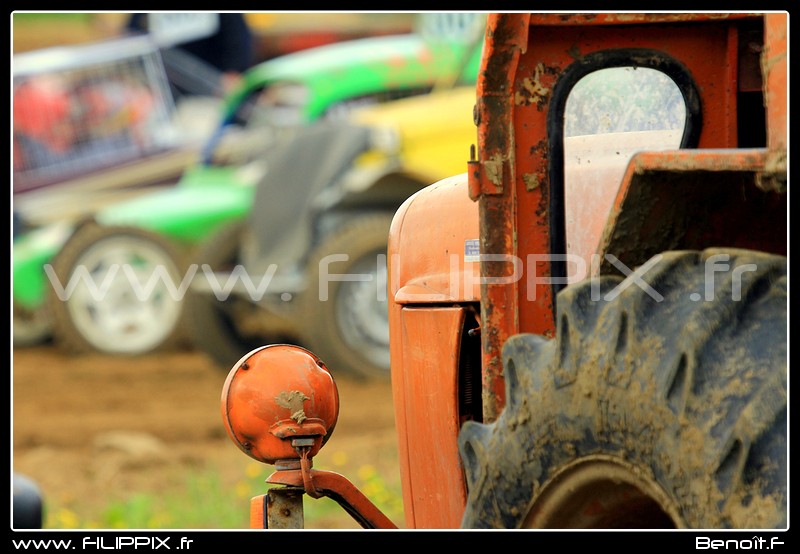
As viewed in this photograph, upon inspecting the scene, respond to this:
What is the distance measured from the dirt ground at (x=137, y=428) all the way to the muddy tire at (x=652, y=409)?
3583 mm

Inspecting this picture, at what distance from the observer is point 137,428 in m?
8.83

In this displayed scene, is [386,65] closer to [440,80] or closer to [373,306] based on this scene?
[440,80]

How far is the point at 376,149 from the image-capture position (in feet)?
32.3

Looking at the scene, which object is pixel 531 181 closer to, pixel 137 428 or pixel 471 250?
pixel 471 250

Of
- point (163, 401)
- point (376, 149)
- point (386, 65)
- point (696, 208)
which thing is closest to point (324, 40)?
point (386, 65)

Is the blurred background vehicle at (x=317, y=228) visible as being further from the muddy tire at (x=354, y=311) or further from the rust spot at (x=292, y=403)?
the rust spot at (x=292, y=403)

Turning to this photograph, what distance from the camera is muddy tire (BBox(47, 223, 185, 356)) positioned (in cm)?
1020

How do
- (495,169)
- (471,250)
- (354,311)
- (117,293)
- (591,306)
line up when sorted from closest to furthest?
(591,306) < (495,169) < (471,250) < (354,311) < (117,293)

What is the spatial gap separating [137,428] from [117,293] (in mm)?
1805

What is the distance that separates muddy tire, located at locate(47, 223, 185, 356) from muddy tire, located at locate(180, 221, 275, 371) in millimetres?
278

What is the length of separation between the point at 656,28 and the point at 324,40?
37.6ft

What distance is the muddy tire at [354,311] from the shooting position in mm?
8789

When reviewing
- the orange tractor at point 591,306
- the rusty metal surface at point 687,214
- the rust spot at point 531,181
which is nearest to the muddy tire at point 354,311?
the orange tractor at point 591,306

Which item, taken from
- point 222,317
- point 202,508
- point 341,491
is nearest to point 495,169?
point 341,491
